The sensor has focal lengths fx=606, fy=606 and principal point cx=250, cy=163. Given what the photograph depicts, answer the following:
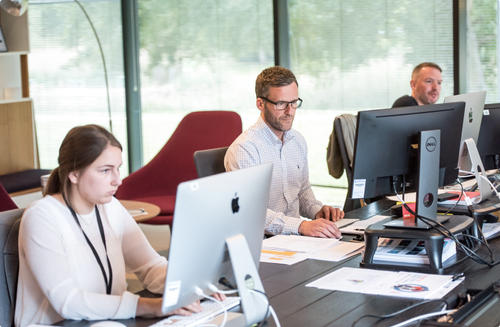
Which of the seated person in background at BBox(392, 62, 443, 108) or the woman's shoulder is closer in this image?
the woman's shoulder

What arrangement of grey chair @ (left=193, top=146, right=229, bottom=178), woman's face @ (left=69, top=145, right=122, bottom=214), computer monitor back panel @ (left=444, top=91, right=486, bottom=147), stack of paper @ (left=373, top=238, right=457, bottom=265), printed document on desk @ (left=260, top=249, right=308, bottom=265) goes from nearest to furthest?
woman's face @ (left=69, top=145, right=122, bottom=214) < stack of paper @ (left=373, top=238, right=457, bottom=265) < printed document on desk @ (left=260, top=249, right=308, bottom=265) < computer monitor back panel @ (left=444, top=91, right=486, bottom=147) < grey chair @ (left=193, top=146, right=229, bottom=178)

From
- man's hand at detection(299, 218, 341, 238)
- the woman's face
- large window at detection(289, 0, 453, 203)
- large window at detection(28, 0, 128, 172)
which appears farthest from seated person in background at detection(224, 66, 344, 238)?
large window at detection(28, 0, 128, 172)

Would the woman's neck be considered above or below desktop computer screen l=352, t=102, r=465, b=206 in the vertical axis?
below

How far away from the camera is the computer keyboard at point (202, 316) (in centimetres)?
140

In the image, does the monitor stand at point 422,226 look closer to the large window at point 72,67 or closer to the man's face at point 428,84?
the man's face at point 428,84

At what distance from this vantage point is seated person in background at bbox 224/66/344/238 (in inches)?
103

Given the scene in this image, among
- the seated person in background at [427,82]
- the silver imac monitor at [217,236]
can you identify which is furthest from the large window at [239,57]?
the silver imac monitor at [217,236]

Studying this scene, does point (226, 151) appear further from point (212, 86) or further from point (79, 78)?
point (79, 78)

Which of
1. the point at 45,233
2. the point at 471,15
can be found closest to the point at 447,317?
the point at 45,233

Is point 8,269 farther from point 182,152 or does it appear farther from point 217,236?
point 182,152

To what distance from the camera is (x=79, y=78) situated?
20.6 ft

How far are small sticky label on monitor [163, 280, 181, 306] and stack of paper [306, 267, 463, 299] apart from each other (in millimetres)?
520

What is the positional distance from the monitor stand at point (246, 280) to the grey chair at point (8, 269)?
28.4 inches

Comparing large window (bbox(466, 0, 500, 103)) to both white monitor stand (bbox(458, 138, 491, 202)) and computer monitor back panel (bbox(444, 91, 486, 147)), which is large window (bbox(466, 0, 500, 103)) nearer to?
computer monitor back panel (bbox(444, 91, 486, 147))
